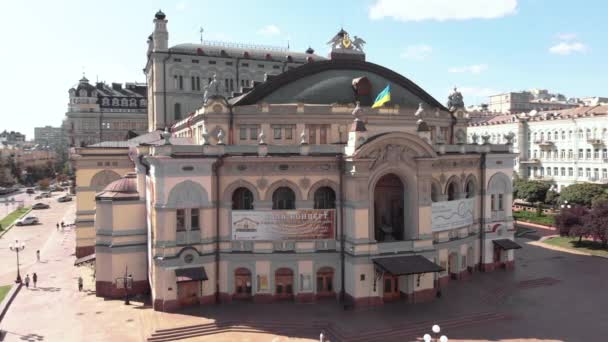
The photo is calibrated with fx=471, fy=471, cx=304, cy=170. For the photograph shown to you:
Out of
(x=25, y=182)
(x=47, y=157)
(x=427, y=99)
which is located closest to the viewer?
(x=427, y=99)

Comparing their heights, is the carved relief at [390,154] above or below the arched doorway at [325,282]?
above

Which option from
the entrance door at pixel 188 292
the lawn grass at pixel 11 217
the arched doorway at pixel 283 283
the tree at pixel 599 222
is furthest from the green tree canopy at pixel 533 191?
the lawn grass at pixel 11 217

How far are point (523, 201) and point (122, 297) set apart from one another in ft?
231

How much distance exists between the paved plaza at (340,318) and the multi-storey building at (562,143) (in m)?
38.8

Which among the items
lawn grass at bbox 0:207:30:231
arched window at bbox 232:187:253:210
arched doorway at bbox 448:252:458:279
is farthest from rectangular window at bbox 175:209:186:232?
lawn grass at bbox 0:207:30:231

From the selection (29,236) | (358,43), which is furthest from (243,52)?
(29,236)

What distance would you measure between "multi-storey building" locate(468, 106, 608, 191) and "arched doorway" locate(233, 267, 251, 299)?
50598 mm

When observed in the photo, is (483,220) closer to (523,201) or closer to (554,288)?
(554,288)

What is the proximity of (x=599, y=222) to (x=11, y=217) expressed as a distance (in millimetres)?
90520

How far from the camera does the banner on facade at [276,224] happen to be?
3391 cm

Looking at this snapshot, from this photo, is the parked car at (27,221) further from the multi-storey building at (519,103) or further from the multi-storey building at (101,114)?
the multi-storey building at (519,103)

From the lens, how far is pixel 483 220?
42625 millimetres

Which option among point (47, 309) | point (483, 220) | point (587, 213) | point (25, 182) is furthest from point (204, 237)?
point (25, 182)

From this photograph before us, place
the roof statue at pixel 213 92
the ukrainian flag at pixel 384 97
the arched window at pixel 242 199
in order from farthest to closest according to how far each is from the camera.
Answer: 1. the roof statue at pixel 213 92
2. the ukrainian flag at pixel 384 97
3. the arched window at pixel 242 199
